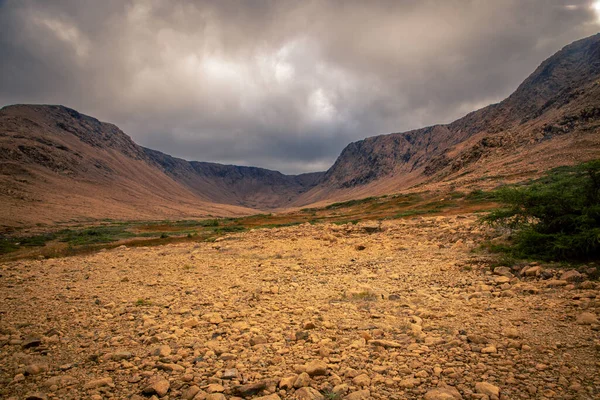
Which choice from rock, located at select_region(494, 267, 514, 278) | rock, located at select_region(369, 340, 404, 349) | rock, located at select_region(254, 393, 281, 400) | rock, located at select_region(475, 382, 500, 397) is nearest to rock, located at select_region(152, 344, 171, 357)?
rock, located at select_region(254, 393, 281, 400)

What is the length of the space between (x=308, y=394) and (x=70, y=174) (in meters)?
136

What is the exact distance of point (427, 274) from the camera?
7.95 meters

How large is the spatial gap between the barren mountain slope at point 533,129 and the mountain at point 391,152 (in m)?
0.34

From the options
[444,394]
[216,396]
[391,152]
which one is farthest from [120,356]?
[391,152]

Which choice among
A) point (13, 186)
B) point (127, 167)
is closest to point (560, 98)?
point (13, 186)

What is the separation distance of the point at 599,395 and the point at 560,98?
105236 millimetres

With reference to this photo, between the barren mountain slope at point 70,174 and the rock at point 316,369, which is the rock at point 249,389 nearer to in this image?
the rock at point 316,369

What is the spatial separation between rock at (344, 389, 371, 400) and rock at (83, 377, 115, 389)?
Result: 288cm

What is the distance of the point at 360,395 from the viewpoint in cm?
321

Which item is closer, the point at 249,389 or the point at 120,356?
the point at 249,389

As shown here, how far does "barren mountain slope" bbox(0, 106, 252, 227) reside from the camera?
2776 inches

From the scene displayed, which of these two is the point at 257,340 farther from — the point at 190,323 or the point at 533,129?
the point at 533,129

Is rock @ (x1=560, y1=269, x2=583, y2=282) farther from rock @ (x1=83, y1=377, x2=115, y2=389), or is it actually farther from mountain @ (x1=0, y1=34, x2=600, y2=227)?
mountain @ (x1=0, y1=34, x2=600, y2=227)

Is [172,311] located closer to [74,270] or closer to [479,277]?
[479,277]
